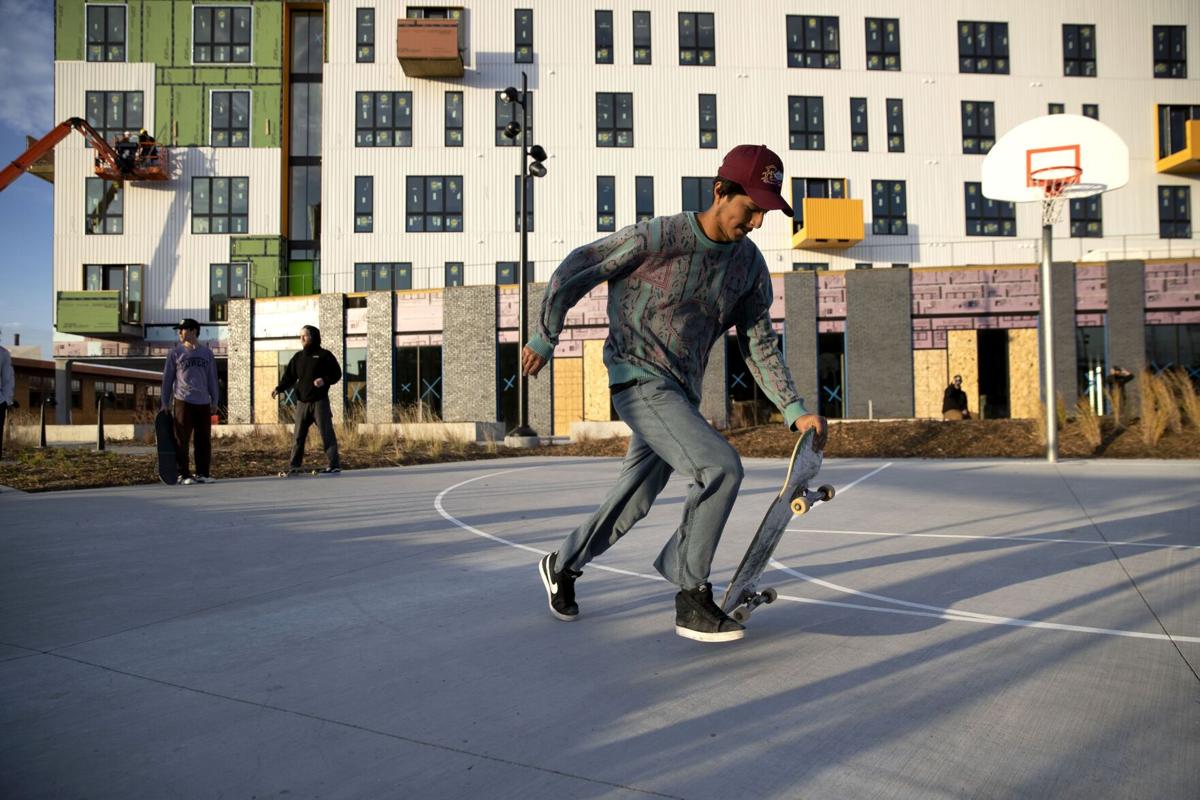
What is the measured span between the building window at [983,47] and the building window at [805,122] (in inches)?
264

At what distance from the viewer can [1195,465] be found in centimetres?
1020

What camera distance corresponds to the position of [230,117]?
37.0m

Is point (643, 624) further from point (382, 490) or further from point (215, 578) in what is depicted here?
point (382, 490)

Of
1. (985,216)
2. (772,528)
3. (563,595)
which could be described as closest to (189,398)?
(563,595)

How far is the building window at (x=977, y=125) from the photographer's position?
34812mm

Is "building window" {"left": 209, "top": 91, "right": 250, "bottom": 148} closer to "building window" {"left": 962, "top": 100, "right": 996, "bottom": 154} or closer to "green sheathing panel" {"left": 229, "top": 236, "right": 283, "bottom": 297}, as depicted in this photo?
"green sheathing panel" {"left": 229, "top": 236, "right": 283, "bottom": 297}

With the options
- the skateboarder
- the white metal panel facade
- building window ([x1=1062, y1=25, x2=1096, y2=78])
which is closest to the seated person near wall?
the skateboarder

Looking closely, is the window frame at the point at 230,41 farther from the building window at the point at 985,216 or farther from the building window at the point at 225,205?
the building window at the point at 985,216

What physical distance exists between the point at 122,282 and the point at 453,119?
17.2 meters

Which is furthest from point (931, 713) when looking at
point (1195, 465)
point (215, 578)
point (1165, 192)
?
point (1165, 192)

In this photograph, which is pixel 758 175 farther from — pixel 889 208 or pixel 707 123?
pixel 889 208

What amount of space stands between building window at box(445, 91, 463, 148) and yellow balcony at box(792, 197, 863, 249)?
15.1 m

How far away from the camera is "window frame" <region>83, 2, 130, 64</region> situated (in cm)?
3644

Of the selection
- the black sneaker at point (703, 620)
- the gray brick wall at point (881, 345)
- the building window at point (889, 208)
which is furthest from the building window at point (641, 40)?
the black sneaker at point (703, 620)
